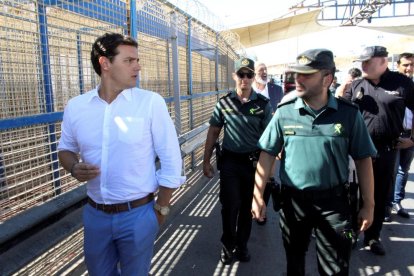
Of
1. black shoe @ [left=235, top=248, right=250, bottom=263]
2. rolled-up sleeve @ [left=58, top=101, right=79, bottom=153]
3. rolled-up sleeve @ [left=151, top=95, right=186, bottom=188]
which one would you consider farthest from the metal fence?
black shoe @ [left=235, top=248, right=250, bottom=263]

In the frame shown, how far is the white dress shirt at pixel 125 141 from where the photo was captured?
216 cm

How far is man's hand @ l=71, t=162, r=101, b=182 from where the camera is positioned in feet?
6.97

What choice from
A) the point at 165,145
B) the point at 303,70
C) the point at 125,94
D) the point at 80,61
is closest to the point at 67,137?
the point at 125,94

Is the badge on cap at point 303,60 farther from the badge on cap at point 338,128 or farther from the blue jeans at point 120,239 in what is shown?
the blue jeans at point 120,239

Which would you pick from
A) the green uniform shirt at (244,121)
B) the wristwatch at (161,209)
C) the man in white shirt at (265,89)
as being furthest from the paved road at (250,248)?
the wristwatch at (161,209)

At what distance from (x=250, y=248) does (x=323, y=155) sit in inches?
76.8

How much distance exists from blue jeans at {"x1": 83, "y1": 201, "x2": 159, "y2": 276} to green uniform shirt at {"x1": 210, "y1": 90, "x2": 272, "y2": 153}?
1.60 metres

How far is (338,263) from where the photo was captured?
2611 millimetres

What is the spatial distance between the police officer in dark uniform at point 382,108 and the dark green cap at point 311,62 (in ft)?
4.73

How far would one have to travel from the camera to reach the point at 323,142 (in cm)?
255

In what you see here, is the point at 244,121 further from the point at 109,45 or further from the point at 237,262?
the point at 109,45

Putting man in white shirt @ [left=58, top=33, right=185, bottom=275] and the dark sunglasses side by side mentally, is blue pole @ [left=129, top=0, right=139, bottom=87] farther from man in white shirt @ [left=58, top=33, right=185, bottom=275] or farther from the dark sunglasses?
man in white shirt @ [left=58, top=33, right=185, bottom=275]

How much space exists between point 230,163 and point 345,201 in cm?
136

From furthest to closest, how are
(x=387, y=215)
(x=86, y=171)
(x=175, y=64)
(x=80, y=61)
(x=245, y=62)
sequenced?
(x=175, y=64) → (x=387, y=215) → (x=245, y=62) → (x=80, y=61) → (x=86, y=171)
